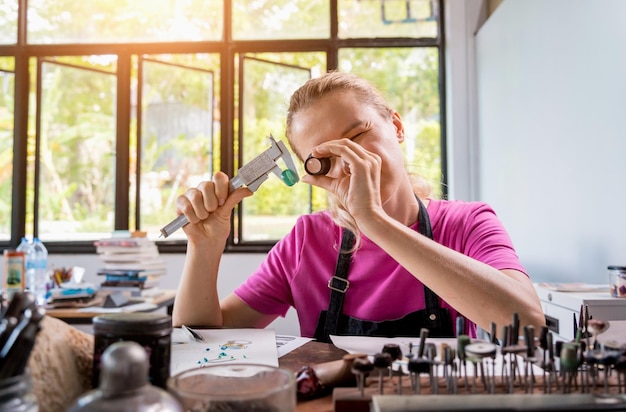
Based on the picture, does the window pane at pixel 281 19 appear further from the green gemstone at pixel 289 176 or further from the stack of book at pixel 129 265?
the green gemstone at pixel 289 176

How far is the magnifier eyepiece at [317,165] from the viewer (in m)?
1.15

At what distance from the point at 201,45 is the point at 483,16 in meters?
2.22

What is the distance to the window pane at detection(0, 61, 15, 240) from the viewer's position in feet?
14.6

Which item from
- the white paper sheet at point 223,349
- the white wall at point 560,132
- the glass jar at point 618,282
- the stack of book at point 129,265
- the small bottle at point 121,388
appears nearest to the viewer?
the small bottle at point 121,388

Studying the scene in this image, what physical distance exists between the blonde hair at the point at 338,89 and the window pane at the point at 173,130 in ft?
10.0

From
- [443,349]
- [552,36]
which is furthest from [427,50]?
[443,349]

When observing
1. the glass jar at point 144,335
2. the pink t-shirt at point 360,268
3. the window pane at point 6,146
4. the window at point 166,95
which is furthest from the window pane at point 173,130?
the glass jar at point 144,335

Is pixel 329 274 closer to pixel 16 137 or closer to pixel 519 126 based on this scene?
pixel 519 126

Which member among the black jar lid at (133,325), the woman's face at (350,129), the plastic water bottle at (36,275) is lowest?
the plastic water bottle at (36,275)

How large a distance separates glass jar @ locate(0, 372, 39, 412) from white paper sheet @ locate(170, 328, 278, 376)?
0.39m

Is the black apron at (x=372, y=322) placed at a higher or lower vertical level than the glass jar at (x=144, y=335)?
lower

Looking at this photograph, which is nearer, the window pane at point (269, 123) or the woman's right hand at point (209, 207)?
the woman's right hand at point (209, 207)

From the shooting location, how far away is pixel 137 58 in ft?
14.4

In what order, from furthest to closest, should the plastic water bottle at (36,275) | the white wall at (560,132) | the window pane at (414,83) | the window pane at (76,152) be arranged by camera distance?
1. the window pane at (76,152)
2. the window pane at (414,83)
3. the plastic water bottle at (36,275)
4. the white wall at (560,132)
